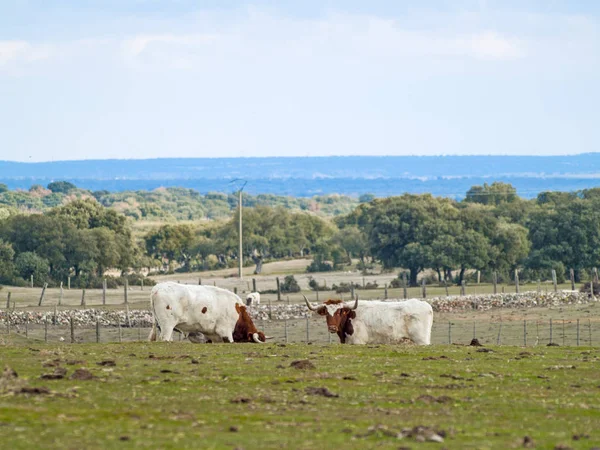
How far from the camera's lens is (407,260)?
86.9 m

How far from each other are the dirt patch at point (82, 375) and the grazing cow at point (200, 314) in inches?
418

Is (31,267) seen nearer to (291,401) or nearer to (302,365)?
(302,365)

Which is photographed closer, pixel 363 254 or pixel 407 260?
pixel 407 260

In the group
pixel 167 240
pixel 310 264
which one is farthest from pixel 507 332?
pixel 167 240

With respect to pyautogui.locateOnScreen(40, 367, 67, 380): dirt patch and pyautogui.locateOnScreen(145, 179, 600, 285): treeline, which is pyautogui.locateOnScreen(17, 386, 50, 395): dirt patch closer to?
pyautogui.locateOnScreen(40, 367, 67, 380): dirt patch

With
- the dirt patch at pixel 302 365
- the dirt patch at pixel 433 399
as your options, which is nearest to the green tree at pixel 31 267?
the dirt patch at pixel 302 365

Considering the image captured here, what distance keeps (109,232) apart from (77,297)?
78.0 ft

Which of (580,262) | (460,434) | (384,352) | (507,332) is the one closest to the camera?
(460,434)

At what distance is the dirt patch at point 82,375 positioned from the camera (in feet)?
57.7

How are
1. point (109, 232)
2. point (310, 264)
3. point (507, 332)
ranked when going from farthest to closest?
point (310, 264) → point (109, 232) → point (507, 332)

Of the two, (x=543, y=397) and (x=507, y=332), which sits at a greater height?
(x=543, y=397)

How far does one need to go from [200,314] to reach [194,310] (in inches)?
7.5

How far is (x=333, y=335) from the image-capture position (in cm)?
4388

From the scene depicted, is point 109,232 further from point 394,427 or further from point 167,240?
point 394,427
